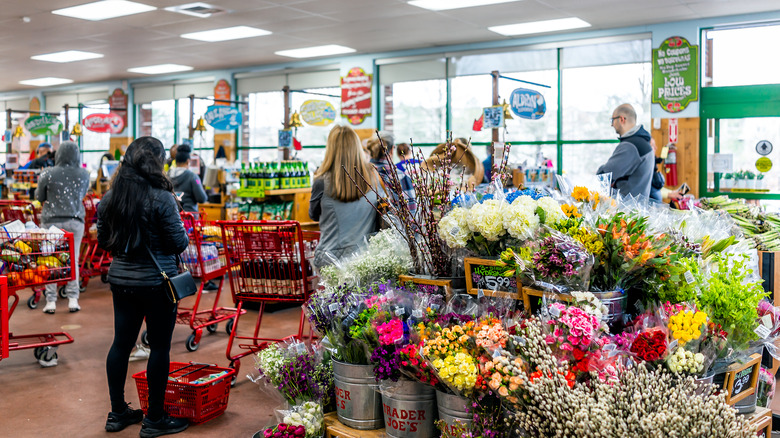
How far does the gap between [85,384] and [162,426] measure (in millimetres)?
1205

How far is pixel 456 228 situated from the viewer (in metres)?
2.81

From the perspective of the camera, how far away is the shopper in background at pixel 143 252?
135 inches

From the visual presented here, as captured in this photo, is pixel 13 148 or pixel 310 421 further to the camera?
pixel 13 148

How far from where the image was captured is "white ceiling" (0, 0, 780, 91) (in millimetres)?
7832

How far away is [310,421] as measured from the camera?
2.85 meters

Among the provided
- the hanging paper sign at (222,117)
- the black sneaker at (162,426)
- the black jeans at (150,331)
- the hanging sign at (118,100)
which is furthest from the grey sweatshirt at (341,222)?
the hanging sign at (118,100)

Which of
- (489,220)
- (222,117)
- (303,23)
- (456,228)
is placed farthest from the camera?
(222,117)

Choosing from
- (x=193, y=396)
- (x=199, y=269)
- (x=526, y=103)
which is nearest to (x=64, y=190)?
(x=199, y=269)

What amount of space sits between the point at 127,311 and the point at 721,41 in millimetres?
8174

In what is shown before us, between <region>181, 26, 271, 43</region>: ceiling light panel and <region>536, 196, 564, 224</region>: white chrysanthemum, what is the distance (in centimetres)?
723

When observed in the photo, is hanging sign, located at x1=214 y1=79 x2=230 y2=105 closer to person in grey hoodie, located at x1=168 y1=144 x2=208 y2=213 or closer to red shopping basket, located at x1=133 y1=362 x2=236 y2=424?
person in grey hoodie, located at x1=168 y1=144 x2=208 y2=213

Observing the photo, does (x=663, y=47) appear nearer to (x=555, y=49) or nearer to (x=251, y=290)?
(x=555, y=49)

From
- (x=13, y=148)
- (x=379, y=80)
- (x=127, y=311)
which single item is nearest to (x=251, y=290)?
(x=127, y=311)

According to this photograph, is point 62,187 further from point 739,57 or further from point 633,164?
point 739,57
